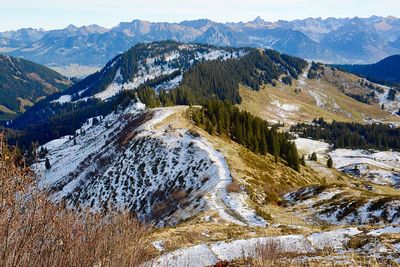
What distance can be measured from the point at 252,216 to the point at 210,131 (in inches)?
1877

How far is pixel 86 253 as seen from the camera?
45.1 ft

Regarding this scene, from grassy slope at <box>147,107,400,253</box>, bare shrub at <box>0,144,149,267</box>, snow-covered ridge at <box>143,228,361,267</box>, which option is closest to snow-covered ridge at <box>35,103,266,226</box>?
grassy slope at <box>147,107,400,253</box>

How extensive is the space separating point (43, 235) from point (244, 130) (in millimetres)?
92993

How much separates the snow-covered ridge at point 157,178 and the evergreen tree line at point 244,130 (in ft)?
33.4

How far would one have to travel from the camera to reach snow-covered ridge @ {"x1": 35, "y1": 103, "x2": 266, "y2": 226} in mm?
55438

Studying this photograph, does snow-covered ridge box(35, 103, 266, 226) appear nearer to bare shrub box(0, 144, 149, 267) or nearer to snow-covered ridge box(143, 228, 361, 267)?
snow-covered ridge box(143, 228, 361, 267)

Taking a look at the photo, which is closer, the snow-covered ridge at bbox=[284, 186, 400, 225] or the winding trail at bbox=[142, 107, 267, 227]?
the snow-covered ridge at bbox=[284, 186, 400, 225]

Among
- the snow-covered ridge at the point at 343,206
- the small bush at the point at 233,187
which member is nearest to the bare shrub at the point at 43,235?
the snow-covered ridge at the point at 343,206

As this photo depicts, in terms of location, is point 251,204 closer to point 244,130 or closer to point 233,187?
point 233,187

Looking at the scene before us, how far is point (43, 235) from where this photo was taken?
12.4m

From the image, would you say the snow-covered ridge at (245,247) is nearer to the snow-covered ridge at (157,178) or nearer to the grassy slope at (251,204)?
the grassy slope at (251,204)

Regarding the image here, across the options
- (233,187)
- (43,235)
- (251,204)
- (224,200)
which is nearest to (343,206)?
(251,204)

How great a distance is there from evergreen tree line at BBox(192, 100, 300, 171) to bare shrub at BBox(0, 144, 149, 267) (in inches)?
3206

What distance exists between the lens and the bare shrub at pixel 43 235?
11164 millimetres
